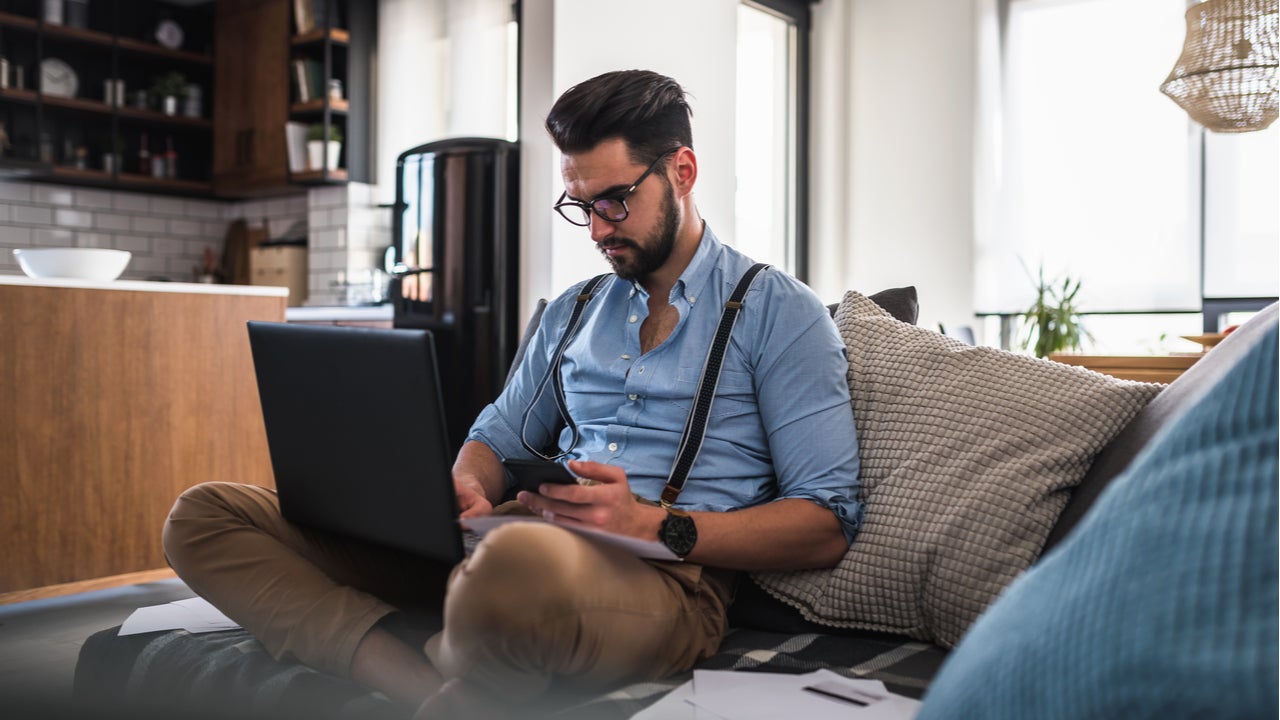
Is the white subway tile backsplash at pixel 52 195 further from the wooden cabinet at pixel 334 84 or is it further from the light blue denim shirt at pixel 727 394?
the light blue denim shirt at pixel 727 394

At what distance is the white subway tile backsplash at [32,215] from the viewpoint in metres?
5.52

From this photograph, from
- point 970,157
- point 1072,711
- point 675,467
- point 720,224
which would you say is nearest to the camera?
point 1072,711

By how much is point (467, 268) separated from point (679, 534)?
3.12 metres

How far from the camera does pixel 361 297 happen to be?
5.32 m

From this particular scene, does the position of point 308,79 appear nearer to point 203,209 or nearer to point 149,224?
point 203,209

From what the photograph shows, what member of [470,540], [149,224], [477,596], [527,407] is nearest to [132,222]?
[149,224]

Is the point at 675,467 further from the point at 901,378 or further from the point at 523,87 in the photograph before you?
the point at 523,87

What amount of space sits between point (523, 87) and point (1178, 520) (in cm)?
428

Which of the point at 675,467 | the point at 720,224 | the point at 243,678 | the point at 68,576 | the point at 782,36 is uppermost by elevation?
the point at 782,36

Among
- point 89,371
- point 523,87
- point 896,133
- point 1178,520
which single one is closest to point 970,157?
point 896,133

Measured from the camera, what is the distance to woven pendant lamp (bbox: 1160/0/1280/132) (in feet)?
11.0

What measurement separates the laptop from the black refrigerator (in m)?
2.77

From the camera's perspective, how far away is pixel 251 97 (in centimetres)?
583

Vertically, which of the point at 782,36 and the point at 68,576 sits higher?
the point at 782,36
